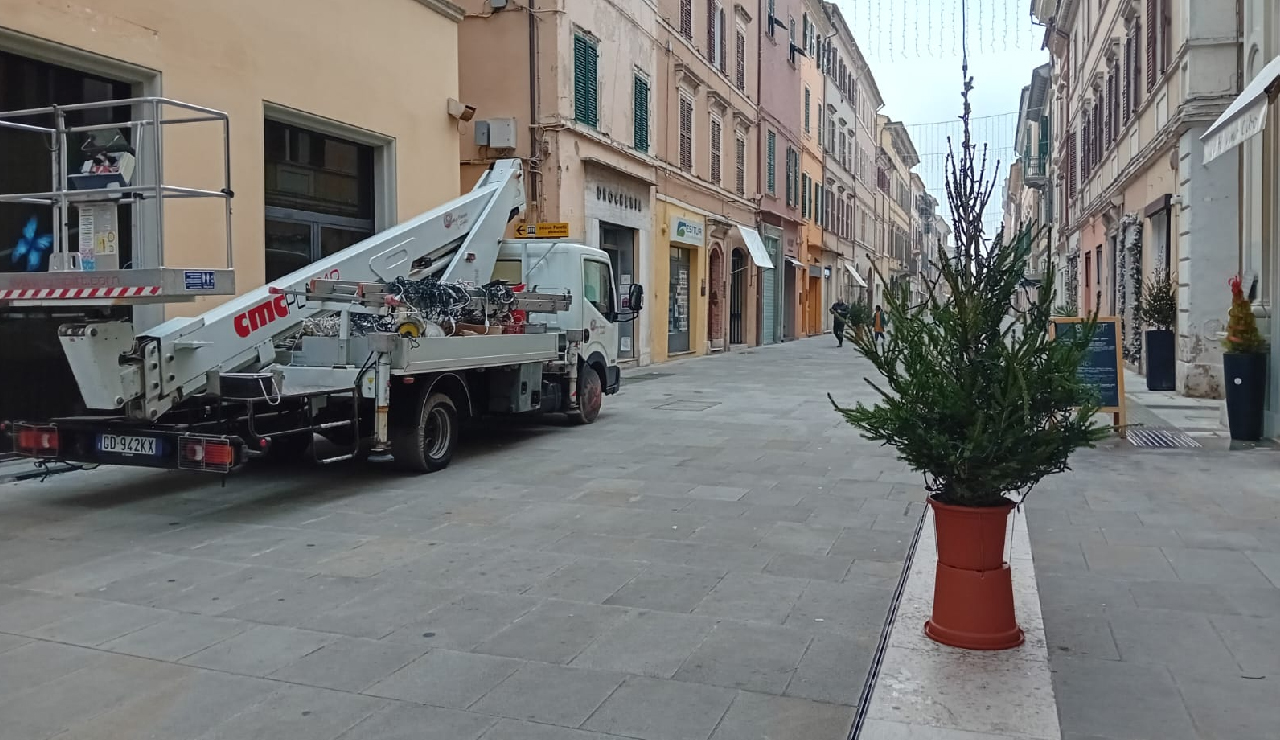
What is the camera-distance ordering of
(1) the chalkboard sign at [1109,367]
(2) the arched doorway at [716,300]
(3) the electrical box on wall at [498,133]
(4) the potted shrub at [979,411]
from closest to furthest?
(4) the potted shrub at [979,411] < (1) the chalkboard sign at [1109,367] < (3) the electrical box on wall at [498,133] < (2) the arched doorway at [716,300]

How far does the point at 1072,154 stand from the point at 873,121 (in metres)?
28.3

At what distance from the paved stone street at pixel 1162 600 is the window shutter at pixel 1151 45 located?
10.1 meters

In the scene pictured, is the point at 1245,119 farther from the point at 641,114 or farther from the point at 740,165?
the point at 740,165

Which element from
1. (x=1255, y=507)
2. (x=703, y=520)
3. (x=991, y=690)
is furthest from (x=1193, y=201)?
(x=991, y=690)

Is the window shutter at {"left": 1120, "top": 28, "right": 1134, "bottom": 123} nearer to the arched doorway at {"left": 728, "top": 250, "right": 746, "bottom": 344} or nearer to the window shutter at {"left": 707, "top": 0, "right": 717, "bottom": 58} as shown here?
the window shutter at {"left": 707, "top": 0, "right": 717, "bottom": 58}

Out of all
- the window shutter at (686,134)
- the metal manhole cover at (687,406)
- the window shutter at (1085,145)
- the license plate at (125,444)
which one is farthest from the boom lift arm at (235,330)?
the window shutter at (1085,145)

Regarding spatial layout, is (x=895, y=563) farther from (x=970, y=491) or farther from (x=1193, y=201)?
(x=1193, y=201)

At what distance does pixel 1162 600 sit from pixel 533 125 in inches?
564

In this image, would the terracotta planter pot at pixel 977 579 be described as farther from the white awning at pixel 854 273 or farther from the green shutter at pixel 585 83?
the white awning at pixel 854 273

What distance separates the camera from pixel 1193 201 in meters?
13.9

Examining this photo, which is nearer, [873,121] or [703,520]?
[703,520]

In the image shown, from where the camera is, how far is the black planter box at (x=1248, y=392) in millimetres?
9883

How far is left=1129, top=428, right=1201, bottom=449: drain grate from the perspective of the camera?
9.98m

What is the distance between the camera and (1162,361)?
49.5 ft
